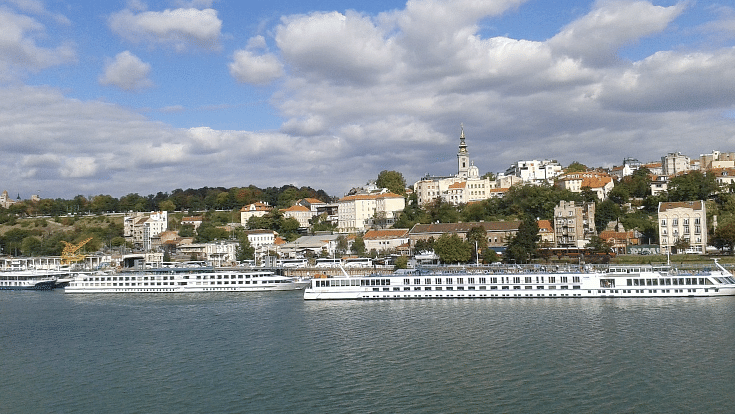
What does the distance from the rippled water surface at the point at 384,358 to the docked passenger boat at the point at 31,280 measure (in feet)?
60.8

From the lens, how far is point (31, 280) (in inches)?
1983

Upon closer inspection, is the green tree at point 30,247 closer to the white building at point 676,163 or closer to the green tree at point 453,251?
the green tree at point 453,251

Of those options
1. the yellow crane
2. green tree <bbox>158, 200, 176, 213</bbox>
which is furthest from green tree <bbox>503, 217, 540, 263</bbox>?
green tree <bbox>158, 200, 176, 213</bbox>

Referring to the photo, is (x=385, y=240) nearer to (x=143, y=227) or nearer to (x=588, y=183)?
(x=588, y=183)

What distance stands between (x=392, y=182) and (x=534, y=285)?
175 feet

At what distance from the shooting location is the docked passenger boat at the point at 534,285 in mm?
32094

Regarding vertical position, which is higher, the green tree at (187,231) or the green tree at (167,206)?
the green tree at (167,206)

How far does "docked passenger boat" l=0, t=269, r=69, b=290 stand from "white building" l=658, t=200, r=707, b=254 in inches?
1858

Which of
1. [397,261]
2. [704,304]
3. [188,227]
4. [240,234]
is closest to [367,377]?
[704,304]

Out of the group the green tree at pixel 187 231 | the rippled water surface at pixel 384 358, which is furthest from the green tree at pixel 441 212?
the rippled water surface at pixel 384 358

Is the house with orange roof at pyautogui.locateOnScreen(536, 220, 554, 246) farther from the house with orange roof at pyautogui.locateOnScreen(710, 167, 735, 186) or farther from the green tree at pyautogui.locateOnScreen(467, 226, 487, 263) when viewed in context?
the house with orange roof at pyautogui.locateOnScreen(710, 167, 735, 186)

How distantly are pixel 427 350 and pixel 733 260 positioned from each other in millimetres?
29580

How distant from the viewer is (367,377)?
760 inches

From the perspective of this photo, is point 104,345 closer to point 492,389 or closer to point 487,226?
point 492,389
